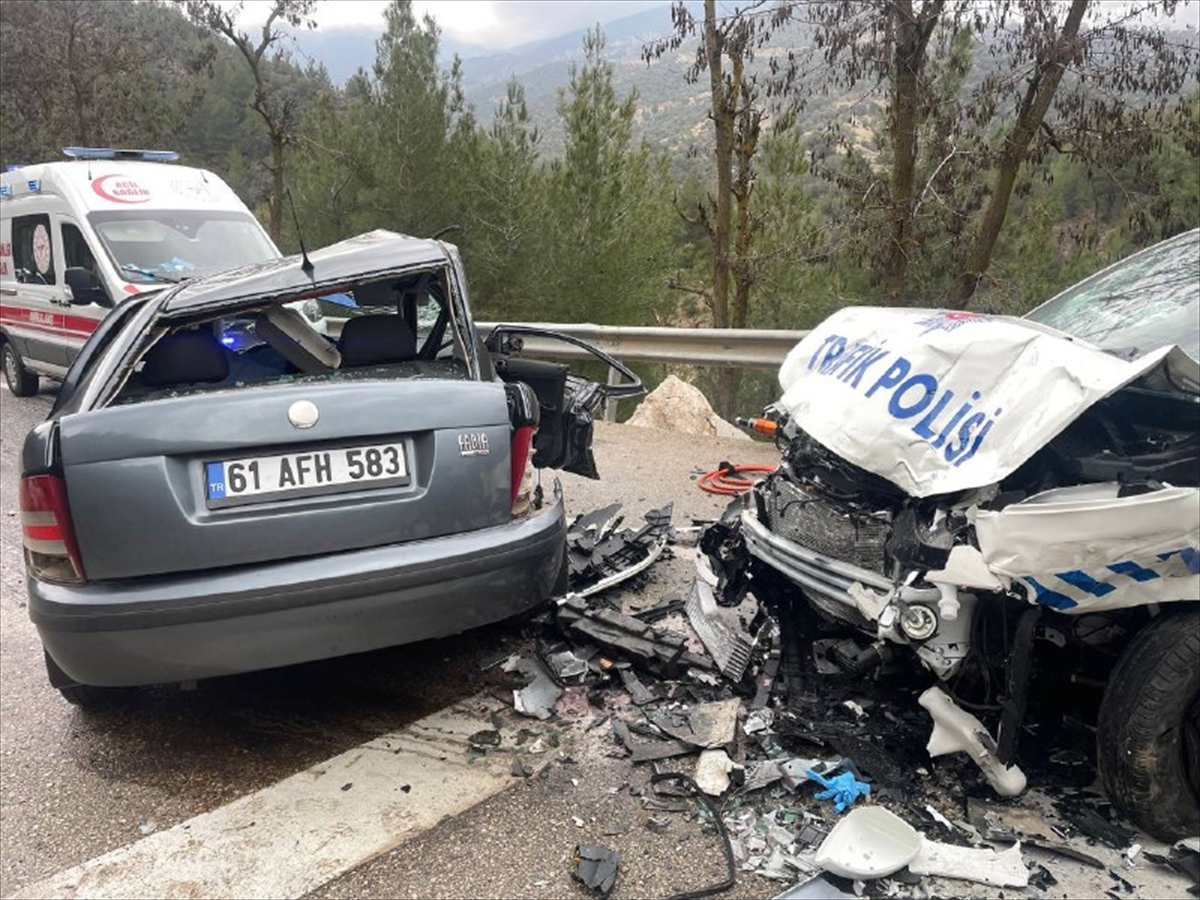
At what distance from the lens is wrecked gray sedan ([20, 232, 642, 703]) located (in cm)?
248

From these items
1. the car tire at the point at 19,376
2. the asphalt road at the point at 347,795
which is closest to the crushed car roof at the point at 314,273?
the asphalt road at the point at 347,795

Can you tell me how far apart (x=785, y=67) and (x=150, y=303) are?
31.2 feet

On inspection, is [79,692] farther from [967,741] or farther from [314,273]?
[967,741]

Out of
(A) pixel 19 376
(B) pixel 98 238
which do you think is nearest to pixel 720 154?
(B) pixel 98 238

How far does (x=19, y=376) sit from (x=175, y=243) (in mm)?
3052

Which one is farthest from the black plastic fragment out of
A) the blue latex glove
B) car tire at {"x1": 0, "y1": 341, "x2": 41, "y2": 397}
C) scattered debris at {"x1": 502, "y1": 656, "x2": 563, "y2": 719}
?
car tire at {"x1": 0, "y1": 341, "x2": 41, "y2": 397}

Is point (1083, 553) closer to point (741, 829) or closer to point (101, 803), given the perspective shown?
point (741, 829)

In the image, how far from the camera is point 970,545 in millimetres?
2285

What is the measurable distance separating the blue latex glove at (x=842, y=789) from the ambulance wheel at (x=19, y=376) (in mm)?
9895

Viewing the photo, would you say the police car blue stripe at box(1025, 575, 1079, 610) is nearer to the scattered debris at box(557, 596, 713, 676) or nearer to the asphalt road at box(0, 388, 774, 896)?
the asphalt road at box(0, 388, 774, 896)

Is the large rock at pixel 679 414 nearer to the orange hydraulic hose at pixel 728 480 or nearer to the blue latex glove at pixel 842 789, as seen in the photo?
the orange hydraulic hose at pixel 728 480

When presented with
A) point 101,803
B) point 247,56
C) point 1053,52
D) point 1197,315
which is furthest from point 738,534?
point 247,56

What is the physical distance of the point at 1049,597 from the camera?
2188mm

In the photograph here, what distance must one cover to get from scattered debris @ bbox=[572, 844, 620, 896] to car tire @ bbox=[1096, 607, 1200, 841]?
1.28 meters
